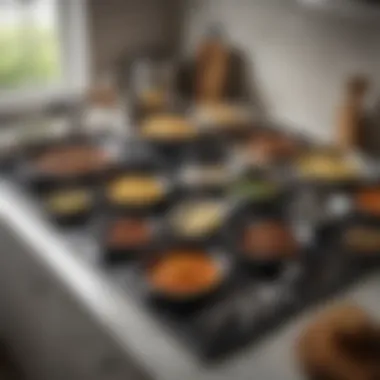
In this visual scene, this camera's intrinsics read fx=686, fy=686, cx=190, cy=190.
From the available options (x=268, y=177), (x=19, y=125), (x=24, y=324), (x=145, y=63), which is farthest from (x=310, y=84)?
(x=24, y=324)

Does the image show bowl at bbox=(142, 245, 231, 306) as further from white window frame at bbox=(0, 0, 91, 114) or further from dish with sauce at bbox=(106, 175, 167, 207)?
white window frame at bbox=(0, 0, 91, 114)

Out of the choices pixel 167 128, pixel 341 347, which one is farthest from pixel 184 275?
pixel 167 128

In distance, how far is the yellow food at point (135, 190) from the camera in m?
1.50

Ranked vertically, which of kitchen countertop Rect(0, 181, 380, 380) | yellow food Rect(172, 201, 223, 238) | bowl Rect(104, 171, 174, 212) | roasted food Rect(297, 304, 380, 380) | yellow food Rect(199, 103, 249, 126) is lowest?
kitchen countertop Rect(0, 181, 380, 380)

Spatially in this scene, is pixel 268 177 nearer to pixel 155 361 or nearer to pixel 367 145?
pixel 367 145

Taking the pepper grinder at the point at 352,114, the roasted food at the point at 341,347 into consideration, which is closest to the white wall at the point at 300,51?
the pepper grinder at the point at 352,114

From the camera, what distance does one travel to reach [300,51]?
192 cm

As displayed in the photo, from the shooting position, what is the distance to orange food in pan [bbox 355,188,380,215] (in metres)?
1.50

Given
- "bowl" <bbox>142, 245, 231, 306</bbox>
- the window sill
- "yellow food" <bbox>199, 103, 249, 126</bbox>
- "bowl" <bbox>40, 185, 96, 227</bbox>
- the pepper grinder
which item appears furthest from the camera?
the window sill

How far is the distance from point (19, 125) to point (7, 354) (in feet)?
2.19

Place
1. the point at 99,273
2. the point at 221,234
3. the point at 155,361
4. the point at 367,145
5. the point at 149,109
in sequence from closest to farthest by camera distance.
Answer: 1. the point at 155,361
2. the point at 99,273
3. the point at 221,234
4. the point at 367,145
5. the point at 149,109

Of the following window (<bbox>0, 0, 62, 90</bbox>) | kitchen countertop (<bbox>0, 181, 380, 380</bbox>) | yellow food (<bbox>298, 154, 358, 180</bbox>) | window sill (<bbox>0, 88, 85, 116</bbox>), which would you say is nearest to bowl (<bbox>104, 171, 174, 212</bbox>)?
kitchen countertop (<bbox>0, 181, 380, 380</bbox>)

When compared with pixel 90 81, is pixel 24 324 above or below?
below

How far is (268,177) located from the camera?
165 cm
